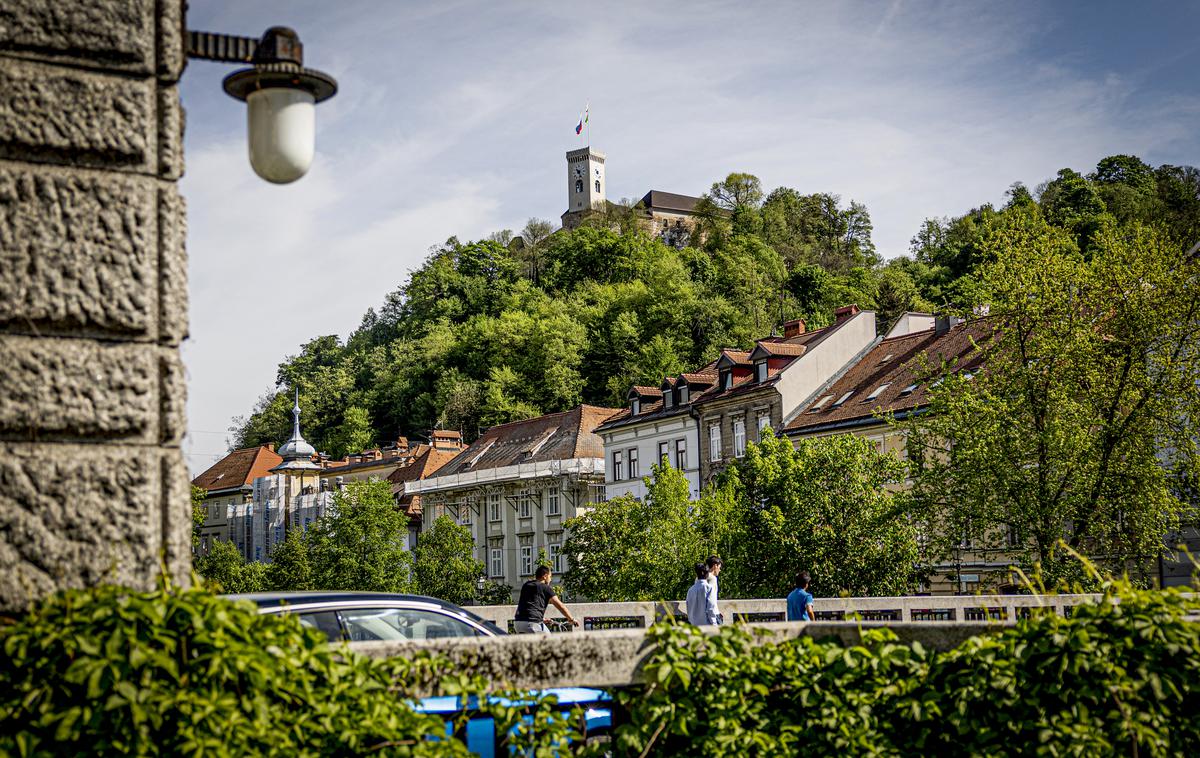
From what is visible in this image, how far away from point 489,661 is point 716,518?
33271 mm

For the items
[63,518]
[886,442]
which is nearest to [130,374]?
[63,518]

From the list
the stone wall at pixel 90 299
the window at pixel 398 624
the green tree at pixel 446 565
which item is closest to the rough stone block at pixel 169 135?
the stone wall at pixel 90 299

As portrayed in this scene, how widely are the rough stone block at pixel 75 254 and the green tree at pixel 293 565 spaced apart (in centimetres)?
5542

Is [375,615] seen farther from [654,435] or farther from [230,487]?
[230,487]

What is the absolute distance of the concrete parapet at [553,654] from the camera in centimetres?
492

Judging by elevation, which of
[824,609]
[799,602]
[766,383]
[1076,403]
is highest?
[766,383]

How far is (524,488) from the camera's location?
67562mm

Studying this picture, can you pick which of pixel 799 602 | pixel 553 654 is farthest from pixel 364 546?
pixel 553 654

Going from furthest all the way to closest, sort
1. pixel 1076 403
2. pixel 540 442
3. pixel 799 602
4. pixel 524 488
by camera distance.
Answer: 1. pixel 540 442
2. pixel 524 488
3. pixel 1076 403
4. pixel 799 602

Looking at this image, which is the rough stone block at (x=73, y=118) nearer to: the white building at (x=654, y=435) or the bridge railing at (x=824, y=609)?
the bridge railing at (x=824, y=609)

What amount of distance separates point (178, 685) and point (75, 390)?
110 centimetres

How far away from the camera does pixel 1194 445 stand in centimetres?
2933

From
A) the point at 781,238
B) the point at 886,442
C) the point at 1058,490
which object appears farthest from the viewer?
the point at 781,238

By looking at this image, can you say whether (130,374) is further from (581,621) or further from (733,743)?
(581,621)
